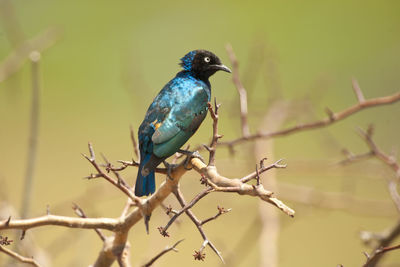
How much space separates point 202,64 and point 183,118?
73cm

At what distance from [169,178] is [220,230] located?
468cm

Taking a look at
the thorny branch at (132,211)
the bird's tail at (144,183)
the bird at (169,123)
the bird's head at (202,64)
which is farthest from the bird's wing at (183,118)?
the bird's head at (202,64)

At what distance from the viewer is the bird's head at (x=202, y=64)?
3.51 m

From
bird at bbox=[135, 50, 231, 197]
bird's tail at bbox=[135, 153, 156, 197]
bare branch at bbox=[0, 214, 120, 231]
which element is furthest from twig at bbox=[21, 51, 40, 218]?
bare branch at bbox=[0, 214, 120, 231]

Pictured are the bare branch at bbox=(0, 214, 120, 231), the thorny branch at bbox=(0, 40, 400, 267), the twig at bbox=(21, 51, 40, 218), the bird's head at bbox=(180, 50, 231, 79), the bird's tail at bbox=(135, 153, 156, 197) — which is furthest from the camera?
the bird's head at bbox=(180, 50, 231, 79)

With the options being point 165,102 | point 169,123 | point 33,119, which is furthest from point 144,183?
point 33,119

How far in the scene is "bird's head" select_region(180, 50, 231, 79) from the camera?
3514 mm

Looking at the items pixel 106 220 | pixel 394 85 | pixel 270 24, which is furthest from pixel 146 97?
pixel 270 24

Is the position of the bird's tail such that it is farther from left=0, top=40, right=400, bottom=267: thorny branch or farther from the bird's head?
the bird's head

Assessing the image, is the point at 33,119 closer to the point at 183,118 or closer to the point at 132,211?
the point at 183,118

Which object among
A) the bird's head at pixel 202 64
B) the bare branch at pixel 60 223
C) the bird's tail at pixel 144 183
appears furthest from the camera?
the bird's head at pixel 202 64

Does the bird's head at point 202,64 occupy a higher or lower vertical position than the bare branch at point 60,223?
higher

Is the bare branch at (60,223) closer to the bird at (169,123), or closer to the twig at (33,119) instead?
the bird at (169,123)

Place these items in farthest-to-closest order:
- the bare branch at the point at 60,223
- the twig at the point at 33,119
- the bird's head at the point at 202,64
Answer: the bird's head at the point at 202,64, the twig at the point at 33,119, the bare branch at the point at 60,223
